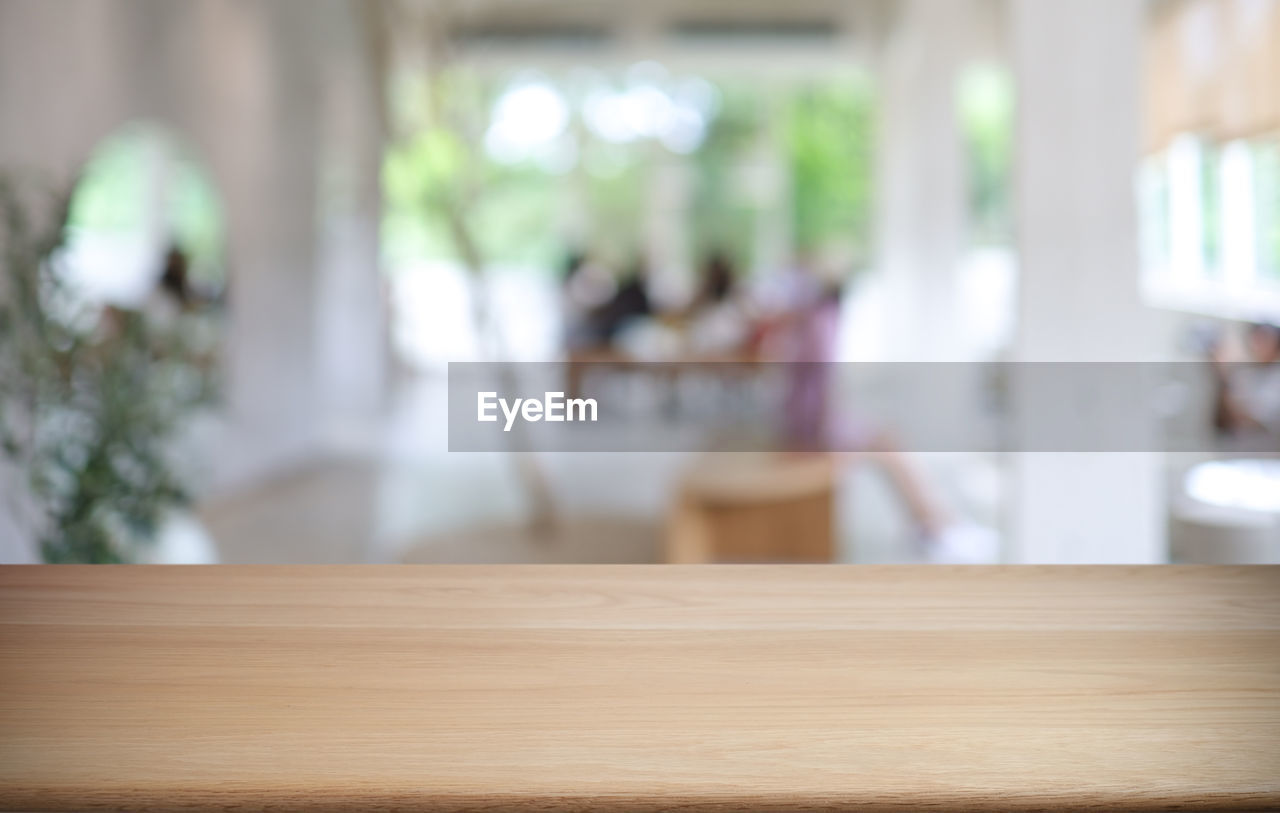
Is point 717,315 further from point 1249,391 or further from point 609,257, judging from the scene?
point 1249,391

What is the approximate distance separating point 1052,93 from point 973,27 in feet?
29.9

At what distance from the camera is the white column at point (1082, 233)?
10.4 feet

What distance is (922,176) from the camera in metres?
9.75

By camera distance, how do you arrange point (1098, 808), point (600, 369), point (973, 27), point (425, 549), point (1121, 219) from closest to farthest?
point (1098, 808) < point (425, 549) < point (1121, 219) < point (600, 369) < point (973, 27)

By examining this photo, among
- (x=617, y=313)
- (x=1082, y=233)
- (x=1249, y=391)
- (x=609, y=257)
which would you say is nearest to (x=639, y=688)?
(x=1082, y=233)

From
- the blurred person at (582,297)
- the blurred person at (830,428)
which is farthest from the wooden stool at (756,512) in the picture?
the blurred person at (582,297)

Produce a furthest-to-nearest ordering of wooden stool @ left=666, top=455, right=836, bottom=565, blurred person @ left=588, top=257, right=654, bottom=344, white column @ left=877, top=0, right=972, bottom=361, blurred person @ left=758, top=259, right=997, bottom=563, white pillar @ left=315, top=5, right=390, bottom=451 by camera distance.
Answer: blurred person @ left=588, top=257, right=654, bottom=344 < white column @ left=877, top=0, right=972, bottom=361 < white pillar @ left=315, top=5, right=390, bottom=451 < blurred person @ left=758, top=259, right=997, bottom=563 < wooden stool @ left=666, top=455, right=836, bottom=565

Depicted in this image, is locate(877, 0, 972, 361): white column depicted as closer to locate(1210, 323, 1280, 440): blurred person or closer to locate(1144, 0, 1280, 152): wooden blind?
locate(1144, 0, 1280, 152): wooden blind

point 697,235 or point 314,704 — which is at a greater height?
point 697,235

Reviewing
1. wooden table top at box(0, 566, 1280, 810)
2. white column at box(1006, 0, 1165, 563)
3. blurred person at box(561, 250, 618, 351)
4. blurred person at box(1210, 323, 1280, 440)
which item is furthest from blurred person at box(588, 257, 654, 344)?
wooden table top at box(0, 566, 1280, 810)

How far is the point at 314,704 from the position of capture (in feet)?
2.40

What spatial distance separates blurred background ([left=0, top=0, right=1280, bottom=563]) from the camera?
3.15 metres

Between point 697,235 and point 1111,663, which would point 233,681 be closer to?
point 1111,663

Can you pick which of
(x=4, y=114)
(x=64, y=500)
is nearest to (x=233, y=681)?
(x=64, y=500)
